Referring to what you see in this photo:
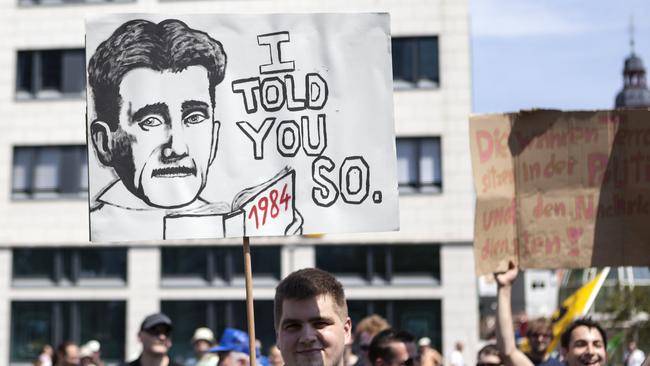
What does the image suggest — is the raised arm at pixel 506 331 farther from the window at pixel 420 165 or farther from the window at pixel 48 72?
the window at pixel 48 72

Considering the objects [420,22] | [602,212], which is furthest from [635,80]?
[602,212]

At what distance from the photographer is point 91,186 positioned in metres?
5.73

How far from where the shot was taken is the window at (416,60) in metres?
29.4

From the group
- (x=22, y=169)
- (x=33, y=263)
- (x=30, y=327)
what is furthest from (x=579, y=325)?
(x=22, y=169)

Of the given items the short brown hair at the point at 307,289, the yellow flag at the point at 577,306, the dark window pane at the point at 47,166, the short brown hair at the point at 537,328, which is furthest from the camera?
the dark window pane at the point at 47,166

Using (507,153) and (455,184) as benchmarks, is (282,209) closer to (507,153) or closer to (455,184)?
(507,153)

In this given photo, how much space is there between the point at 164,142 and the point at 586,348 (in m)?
2.98

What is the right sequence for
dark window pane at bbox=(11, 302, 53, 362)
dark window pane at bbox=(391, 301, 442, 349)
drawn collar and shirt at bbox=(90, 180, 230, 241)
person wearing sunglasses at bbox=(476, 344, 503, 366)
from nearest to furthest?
drawn collar and shirt at bbox=(90, 180, 230, 241)
person wearing sunglasses at bbox=(476, 344, 503, 366)
dark window pane at bbox=(391, 301, 442, 349)
dark window pane at bbox=(11, 302, 53, 362)

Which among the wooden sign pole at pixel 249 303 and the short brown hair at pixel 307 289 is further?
the wooden sign pole at pixel 249 303

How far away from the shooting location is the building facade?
94.3 ft

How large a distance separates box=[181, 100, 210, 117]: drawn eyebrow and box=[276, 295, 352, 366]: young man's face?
66.4 inches

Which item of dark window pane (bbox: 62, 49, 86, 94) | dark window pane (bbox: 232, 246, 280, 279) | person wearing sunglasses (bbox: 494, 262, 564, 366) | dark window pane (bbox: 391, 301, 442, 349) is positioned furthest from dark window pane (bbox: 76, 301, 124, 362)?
person wearing sunglasses (bbox: 494, 262, 564, 366)

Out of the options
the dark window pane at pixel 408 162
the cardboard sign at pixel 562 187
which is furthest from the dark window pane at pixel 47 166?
the cardboard sign at pixel 562 187

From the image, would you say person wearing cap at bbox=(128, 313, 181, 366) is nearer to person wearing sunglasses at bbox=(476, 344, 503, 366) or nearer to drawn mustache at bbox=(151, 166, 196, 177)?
person wearing sunglasses at bbox=(476, 344, 503, 366)
